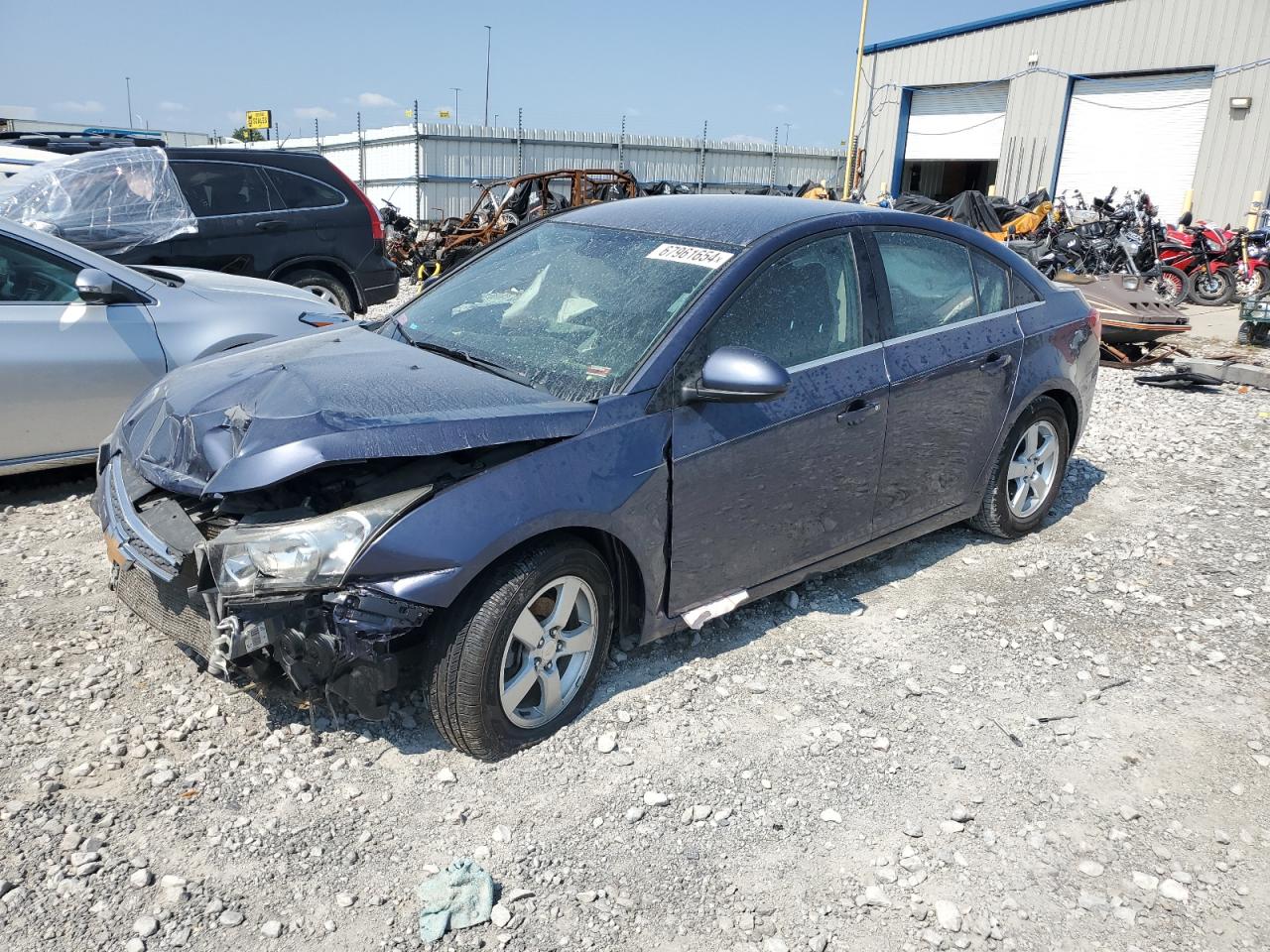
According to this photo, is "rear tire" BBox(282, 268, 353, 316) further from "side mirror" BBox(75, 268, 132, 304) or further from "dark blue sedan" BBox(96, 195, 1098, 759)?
"dark blue sedan" BBox(96, 195, 1098, 759)

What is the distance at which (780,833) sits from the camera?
2730 millimetres

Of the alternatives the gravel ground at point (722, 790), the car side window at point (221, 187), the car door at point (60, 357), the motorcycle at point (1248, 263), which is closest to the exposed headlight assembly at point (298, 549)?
the gravel ground at point (722, 790)

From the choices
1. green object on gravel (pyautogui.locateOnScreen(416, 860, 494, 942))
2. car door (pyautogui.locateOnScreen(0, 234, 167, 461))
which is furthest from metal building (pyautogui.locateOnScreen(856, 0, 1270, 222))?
green object on gravel (pyautogui.locateOnScreen(416, 860, 494, 942))

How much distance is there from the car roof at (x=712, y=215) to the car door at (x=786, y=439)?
0.15 metres

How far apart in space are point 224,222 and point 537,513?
6117 millimetres

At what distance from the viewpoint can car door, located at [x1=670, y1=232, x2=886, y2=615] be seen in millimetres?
3182

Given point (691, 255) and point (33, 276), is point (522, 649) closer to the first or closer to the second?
point (691, 255)

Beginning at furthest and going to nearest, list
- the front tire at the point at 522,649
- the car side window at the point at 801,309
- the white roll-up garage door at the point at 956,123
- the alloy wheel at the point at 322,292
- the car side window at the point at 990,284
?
1. the white roll-up garage door at the point at 956,123
2. the alloy wheel at the point at 322,292
3. the car side window at the point at 990,284
4. the car side window at the point at 801,309
5. the front tire at the point at 522,649

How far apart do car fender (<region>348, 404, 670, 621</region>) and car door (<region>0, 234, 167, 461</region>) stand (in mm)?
3036

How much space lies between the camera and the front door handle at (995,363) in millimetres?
4164

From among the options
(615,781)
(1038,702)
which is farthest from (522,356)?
(1038,702)

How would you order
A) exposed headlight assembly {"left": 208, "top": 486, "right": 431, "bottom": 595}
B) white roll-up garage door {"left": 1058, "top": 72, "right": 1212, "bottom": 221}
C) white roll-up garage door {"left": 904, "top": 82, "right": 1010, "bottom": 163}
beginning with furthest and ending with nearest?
white roll-up garage door {"left": 904, "top": 82, "right": 1010, "bottom": 163}
white roll-up garage door {"left": 1058, "top": 72, "right": 1212, "bottom": 221}
exposed headlight assembly {"left": 208, "top": 486, "right": 431, "bottom": 595}

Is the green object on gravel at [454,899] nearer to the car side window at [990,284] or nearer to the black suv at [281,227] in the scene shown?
the car side window at [990,284]

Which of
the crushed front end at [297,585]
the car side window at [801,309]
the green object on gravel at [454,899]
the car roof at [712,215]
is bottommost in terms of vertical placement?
the green object on gravel at [454,899]
